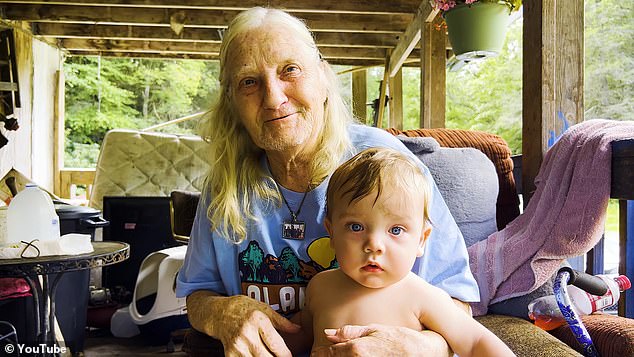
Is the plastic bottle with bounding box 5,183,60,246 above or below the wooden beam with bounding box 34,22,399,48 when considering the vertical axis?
below

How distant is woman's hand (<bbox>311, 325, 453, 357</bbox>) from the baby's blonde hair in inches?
9.7

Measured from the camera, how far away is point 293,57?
142cm

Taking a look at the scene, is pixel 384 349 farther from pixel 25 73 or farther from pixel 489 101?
pixel 489 101

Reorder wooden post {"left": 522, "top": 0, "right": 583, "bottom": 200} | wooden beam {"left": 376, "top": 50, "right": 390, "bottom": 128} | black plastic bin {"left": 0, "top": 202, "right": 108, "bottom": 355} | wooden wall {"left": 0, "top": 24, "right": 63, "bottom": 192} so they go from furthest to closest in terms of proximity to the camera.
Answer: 1. wooden beam {"left": 376, "top": 50, "right": 390, "bottom": 128}
2. wooden wall {"left": 0, "top": 24, "right": 63, "bottom": 192}
3. black plastic bin {"left": 0, "top": 202, "right": 108, "bottom": 355}
4. wooden post {"left": 522, "top": 0, "right": 583, "bottom": 200}

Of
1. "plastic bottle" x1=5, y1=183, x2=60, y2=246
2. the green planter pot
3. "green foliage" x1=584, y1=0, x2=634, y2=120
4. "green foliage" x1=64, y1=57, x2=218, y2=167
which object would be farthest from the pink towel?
"green foliage" x1=64, y1=57, x2=218, y2=167

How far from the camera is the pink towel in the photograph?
158 cm

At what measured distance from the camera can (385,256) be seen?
3.86 ft

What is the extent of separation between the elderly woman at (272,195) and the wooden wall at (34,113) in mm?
5111

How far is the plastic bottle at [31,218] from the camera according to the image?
274 centimetres

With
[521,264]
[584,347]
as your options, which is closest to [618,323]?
[584,347]

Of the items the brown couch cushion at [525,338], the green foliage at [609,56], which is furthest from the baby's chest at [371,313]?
the green foliage at [609,56]

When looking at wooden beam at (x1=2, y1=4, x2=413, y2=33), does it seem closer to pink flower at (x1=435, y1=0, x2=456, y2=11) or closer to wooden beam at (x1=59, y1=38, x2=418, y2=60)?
wooden beam at (x1=59, y1=38, x2=418, y2=60)

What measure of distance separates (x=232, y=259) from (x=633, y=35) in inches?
250

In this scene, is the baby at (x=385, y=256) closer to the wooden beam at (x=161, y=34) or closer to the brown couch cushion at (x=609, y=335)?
the brown couch cushion at (x=609, y=335)
